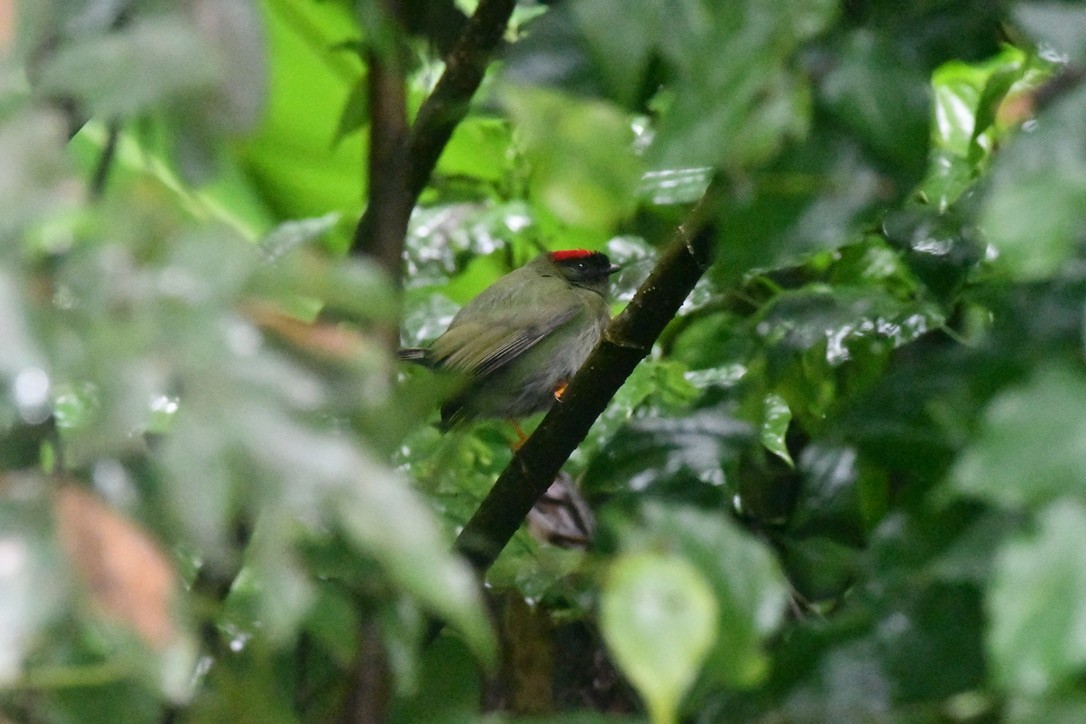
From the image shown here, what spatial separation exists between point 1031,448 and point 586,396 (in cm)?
116

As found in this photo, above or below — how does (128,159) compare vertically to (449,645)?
below

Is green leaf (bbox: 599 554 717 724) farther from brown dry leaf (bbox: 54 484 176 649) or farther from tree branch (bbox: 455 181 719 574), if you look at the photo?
tree branch (bbox: 455 181 719 574)

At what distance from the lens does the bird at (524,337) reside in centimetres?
361

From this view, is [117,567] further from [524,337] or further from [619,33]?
[524,337]

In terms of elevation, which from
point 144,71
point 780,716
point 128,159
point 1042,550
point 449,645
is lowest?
point 128,159

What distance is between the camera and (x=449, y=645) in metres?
1.52

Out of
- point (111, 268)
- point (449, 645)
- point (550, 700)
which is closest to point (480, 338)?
point (550, 700)

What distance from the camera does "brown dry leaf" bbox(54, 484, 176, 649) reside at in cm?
72

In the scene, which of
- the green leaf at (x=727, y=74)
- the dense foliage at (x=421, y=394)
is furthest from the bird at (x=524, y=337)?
the green leaf at (x=727, y=74)

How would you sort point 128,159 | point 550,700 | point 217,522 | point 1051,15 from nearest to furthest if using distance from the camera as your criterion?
point 217,522
point 1051,15
point 550,700
point 128,159

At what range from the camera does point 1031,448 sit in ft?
2.58

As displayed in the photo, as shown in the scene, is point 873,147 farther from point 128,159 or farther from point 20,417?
point 128,159

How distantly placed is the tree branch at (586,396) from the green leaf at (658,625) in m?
0.80

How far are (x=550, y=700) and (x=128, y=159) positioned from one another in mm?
2367
